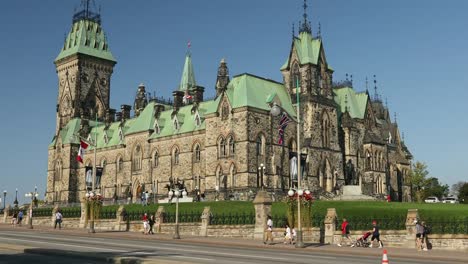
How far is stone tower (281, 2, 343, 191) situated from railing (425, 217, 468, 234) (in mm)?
34566

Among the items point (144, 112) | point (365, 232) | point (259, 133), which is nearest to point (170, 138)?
point (144, 112)

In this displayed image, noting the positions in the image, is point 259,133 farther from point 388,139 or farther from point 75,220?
point 388,139

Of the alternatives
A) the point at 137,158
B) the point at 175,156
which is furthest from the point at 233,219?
the point at 137,158

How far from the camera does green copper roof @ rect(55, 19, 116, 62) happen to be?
4183 inches

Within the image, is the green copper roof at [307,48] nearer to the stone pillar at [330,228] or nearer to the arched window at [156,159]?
the arched window at [156,159]

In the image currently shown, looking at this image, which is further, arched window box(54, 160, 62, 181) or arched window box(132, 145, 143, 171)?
arched window box(54, 160, 62, 181)

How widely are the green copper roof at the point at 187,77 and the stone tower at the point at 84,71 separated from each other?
44.9ft

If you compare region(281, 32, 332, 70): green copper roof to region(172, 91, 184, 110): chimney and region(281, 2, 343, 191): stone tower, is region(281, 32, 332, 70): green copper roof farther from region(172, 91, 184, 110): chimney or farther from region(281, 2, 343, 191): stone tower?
region(172, 91, 184, 110): chimney

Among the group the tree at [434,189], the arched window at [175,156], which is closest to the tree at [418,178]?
the tree at [434,189]

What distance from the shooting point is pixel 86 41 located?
107125 millimetres

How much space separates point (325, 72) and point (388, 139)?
25497mm

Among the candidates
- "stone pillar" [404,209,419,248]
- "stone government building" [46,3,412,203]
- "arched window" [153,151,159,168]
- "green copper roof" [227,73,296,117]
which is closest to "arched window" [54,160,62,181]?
"stone government building" [46,3,412,203]

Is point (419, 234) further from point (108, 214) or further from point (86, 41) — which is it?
point (86, 41)

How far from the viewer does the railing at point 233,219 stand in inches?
1688
